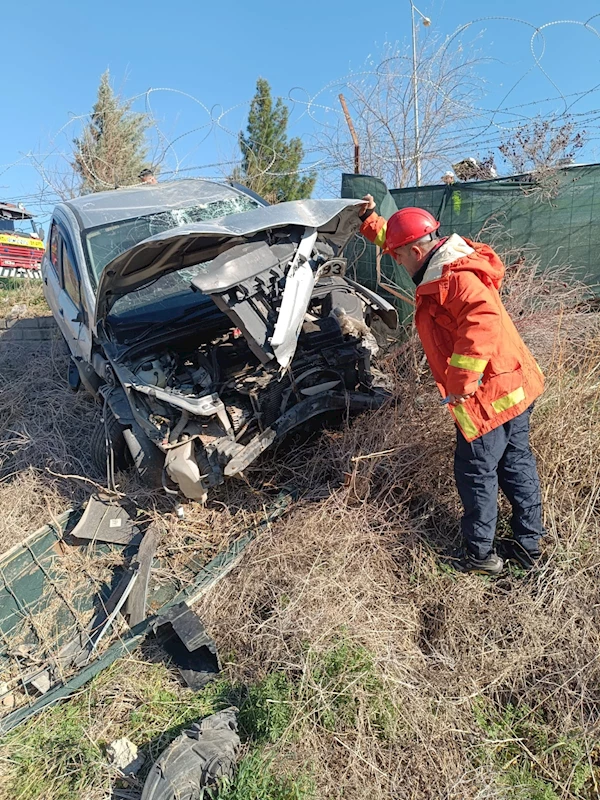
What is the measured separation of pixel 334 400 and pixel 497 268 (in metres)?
1.29

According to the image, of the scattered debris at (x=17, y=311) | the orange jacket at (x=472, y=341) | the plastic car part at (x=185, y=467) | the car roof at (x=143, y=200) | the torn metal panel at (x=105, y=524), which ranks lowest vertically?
the torn metal panel at (x=105, y=524)

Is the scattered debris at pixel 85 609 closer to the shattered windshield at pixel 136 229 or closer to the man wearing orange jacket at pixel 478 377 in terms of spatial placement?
the man wearing orange jacket at pixel 478 377

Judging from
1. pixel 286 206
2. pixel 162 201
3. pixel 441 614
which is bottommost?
pixel 441 614

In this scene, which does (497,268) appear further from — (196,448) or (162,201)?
(162,201)

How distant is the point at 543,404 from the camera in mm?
3092

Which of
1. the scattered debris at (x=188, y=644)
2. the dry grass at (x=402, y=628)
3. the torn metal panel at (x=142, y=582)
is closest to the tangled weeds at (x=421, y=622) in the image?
the dry grass at (x=402, y=628)

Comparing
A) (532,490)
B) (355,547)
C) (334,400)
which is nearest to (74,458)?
(334,400)

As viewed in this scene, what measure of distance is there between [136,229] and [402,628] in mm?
3531

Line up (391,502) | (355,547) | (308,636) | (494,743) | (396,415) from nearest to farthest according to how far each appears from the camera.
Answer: (494,743), (308,636), (355,547), (391,502), (396,415)

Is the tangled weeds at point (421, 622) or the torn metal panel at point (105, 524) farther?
the torn metal panel at point (105, 524)

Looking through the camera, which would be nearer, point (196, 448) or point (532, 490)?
point (532, 490)

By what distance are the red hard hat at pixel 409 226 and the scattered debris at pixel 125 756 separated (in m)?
2.46

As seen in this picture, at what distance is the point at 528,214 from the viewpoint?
17.1 ft

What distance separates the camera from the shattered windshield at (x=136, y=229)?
13.8 ft
